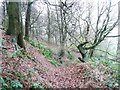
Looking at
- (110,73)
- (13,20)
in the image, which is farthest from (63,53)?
(13,20)

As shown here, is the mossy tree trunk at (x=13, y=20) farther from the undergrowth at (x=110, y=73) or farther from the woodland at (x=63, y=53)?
the undergrowth at (x=110, y=73)

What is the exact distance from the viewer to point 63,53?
42.5 feet

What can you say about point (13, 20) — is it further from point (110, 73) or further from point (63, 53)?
point (63, 53)

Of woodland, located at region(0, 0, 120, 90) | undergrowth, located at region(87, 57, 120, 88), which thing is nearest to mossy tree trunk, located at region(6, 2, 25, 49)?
woodland, located at region(0, 0, 120, 90)

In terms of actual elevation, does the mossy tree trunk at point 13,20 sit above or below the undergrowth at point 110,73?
above

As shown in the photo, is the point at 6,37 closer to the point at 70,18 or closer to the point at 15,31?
the point at 15,31

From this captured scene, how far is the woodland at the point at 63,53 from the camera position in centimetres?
415

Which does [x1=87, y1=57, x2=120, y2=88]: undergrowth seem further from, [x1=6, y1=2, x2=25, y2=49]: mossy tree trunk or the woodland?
[x1=6, y1=2, x2=25, y2=49]: mossy tree trunk

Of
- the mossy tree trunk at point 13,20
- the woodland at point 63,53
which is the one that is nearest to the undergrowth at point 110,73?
the woodland at point 63,53

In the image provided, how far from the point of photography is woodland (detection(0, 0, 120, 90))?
4.15m

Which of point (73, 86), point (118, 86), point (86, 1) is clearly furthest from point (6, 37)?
point (86, 1)

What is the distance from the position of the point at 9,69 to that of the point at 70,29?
10.5m

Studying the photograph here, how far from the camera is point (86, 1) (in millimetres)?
11516

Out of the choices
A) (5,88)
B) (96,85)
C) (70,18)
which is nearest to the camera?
(5,88)
